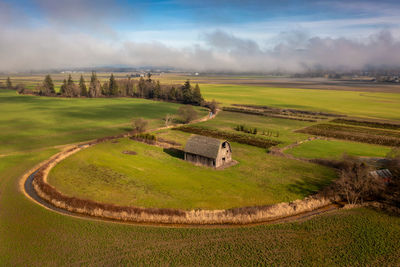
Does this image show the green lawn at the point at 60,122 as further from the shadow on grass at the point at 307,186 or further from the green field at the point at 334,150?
the shadow on grass at the point at 307,186

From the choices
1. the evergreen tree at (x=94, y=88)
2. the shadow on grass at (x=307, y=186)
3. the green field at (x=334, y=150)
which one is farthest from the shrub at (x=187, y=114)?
the evergreen tree at (x=94, y=88)

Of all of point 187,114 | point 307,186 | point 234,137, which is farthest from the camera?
point 187,114

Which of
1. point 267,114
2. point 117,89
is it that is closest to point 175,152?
point 267,114

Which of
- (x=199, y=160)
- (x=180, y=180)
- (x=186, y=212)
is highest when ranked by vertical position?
(x=199, y=160)

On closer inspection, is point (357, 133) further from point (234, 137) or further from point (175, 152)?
point (175, 152)

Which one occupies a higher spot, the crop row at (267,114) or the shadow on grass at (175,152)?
the crop row at (267,114)

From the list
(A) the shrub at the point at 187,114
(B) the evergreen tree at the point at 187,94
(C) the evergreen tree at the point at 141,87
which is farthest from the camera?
(C) the evergreen tree at the point at 141,87
